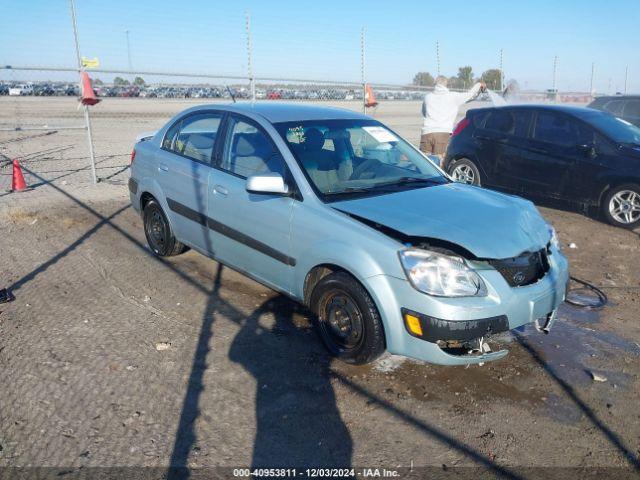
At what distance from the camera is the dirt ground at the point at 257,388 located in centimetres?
303

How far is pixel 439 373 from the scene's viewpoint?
3887 millimetres

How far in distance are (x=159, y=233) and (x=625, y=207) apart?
609 cm

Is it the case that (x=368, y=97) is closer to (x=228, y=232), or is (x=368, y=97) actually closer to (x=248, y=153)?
(x=248, y=153)

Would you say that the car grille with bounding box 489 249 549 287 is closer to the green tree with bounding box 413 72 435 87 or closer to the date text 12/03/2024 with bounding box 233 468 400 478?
the date text 12/03/2024 with bounding box 233 468 400 478

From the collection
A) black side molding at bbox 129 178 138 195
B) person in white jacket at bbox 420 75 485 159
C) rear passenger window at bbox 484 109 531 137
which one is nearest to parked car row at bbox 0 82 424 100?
person in white jacket at bbox 420 75 485 159

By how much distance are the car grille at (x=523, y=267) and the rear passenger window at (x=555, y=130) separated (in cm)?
493

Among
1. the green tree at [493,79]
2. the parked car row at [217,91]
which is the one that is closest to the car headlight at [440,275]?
the parked car row at [217,91]

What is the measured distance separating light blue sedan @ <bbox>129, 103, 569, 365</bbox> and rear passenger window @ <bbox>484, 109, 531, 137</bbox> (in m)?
4.27

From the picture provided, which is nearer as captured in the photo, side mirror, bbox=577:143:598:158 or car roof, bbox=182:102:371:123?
car roof, bbox=182:102:371:123

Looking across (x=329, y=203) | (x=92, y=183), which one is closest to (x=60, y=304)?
(x=329, y=203)

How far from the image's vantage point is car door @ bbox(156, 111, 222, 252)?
511 centimetres

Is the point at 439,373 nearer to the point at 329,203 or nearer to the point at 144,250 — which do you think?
the point at 329,203

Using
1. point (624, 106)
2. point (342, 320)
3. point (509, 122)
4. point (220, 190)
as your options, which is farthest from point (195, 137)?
point (624, 106)

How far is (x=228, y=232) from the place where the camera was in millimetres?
4801
